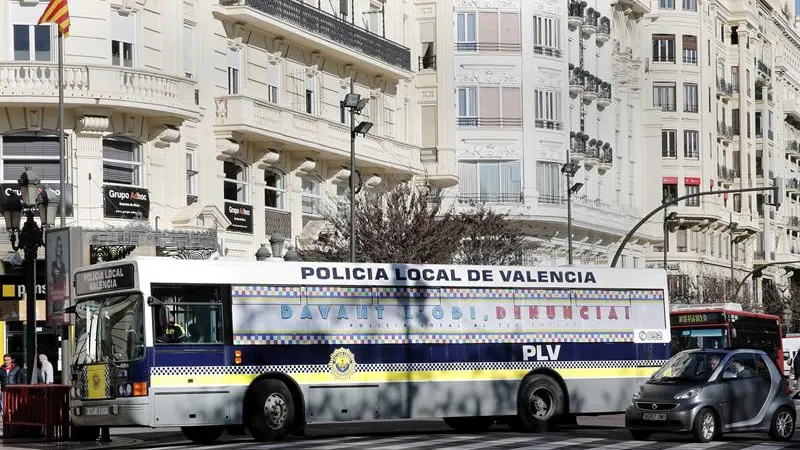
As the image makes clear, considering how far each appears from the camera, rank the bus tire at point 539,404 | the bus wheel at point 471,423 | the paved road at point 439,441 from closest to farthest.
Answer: the paved road at point 439,441 → the bus tire at point 539,404 → the bus wheel at point 471,423

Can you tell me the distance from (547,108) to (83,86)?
2729 cm

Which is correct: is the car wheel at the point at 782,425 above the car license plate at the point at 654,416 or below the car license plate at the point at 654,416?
Answer: below

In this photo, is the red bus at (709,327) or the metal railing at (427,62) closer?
the red bus at (709,327)

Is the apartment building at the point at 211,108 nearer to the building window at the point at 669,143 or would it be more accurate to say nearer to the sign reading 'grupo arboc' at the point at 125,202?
the sign reading 'grupo arboc' at the point at 125,202

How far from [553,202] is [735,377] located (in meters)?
36.8

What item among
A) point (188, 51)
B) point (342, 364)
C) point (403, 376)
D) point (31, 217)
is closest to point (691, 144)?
point (188, 51)

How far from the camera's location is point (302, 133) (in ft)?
154

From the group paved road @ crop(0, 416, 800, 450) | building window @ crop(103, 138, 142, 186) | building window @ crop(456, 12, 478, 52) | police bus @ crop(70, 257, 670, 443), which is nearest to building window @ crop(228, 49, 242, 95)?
building window @ crop(103, 138, 142, 186)

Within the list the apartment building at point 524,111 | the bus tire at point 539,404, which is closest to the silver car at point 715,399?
the bus tire at point 539,404

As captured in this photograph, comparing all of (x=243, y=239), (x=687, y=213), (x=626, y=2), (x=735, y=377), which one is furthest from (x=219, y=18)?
(x=687, y=213)

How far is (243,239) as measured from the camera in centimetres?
4541

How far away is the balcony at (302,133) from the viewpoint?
44062mm

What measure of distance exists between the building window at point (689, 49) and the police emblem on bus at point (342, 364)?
62.6m

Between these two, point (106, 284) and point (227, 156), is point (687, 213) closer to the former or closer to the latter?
point (227, 156)
